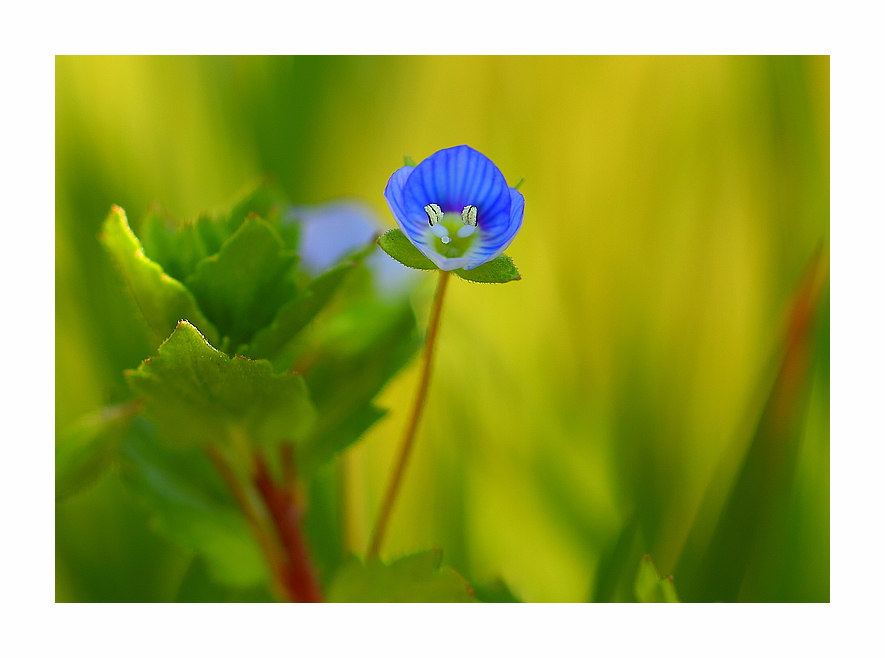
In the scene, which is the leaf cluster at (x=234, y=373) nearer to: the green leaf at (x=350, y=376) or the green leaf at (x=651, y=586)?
the green leaf at (x=350, y=376)

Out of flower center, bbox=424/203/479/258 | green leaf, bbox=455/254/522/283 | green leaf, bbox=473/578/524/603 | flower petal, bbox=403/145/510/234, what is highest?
flower petal, bbox=403/145/510/234

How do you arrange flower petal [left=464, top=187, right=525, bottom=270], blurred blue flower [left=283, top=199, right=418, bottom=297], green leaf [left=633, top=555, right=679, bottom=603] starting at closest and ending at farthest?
flower petal [left=464, top=187, right=525, bottom=270] → green leaf [left=633, top=555, right=679, bottom=603] → blurred blue flower [left=283, top=199, right=418, bottom=297]

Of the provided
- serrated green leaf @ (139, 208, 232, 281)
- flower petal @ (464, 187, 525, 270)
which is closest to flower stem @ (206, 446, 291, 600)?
serrated green leaf @ (139, 208, 232, 281)

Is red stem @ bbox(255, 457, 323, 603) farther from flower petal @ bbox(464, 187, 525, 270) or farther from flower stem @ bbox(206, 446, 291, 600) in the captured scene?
flower petal @ bbox(464, 187, 525, 270)

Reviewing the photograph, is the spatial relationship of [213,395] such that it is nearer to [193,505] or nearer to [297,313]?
[297,313]

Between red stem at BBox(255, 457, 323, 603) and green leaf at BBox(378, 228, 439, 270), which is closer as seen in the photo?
green leaf at BBox(378, 228, 439, 270)

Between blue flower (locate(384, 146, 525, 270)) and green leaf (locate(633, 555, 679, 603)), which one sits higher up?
blue flower (locate(384, 146, 525, 270))
